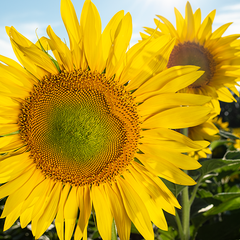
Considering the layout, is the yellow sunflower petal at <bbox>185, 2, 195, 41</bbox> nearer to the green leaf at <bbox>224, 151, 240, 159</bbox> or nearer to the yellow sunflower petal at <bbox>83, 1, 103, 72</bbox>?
the yellow sunflower petal at <bbox>83, 1, 103, 72</bbox>

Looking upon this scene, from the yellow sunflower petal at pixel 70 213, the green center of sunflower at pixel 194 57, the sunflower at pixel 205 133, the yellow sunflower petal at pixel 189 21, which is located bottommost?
the yellow sunflower petal at pixel 70 213

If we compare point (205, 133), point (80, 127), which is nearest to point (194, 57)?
point (205, 133)

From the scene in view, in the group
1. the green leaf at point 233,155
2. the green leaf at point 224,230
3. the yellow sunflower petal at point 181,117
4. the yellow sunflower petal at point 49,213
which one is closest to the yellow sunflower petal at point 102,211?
the yellow sunflower petal at point 49,213

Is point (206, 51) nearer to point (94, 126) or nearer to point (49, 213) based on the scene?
point (94, 126)

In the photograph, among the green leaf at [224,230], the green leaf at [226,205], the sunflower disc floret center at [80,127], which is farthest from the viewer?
the green leaf at [224,230]

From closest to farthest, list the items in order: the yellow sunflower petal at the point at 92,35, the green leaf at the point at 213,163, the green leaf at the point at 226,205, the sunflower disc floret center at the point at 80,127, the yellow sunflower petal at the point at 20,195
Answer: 1. the yellow sunflower petal at the point at 92,35
2. the sunflower disc floret center at the point at 80,127
3. the yellow sunflower petal at the point at 20,195
4. the green leaf at the point at 213,163
5. the green leaf at the point at 226,205

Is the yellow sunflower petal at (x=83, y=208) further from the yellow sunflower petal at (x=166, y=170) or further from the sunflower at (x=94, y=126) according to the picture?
the yellow sunflower petal at (x=166, y=170)

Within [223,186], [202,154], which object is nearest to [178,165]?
[202,154]
